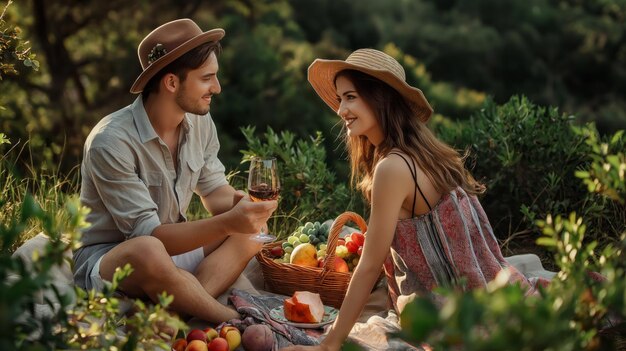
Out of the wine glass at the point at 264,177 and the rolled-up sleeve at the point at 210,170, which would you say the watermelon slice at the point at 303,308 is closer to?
the wine glass at the point at 264,177

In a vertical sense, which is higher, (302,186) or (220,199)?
(220,199)

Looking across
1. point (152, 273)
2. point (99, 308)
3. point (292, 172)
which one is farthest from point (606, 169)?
point (292, 172)

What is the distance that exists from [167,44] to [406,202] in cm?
149

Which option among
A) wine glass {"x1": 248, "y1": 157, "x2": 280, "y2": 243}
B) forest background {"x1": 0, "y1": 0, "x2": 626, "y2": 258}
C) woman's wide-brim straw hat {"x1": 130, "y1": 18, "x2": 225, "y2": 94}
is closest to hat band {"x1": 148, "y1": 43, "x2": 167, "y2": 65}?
woman's wide-brim straw hat {"x1": 130, "y1": 18, "x2": 225, "y2": 94}

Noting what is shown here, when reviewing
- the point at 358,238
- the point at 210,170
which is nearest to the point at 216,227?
the point at 210,170

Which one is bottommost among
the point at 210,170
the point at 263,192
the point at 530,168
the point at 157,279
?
the point at 530,168

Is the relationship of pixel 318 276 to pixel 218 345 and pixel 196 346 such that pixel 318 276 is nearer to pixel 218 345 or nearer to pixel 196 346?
pixel 218 345

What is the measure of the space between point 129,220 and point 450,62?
23.2 meters

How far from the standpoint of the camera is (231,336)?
136 inches

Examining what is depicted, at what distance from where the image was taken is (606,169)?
79.4 inches

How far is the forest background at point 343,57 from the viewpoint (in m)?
5.21

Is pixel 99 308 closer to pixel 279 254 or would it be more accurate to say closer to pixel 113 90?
pixel 279 254

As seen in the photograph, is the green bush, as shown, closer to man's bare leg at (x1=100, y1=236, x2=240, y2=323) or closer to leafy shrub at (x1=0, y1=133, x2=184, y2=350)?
man's bare leg at (x1=100, y1=236, x2=240, y2=323)

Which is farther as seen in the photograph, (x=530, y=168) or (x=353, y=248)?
(x=530, y=168)
